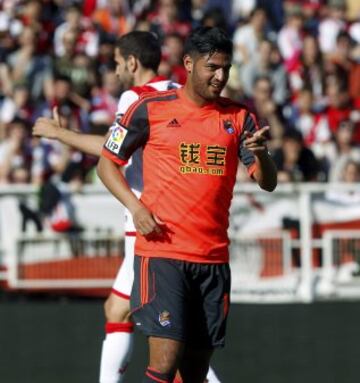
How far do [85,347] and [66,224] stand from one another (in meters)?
1.35

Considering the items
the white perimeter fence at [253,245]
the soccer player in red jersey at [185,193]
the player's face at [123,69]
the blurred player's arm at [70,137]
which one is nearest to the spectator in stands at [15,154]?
the white perimeter fence at [253,245]

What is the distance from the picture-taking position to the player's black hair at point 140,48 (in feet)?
24.2

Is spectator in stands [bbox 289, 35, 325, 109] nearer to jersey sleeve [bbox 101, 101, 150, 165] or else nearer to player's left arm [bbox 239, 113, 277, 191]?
player's left arm [bbox 239, 113, 277, 191]

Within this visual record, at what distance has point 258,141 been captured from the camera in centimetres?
586

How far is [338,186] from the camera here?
1004 cm

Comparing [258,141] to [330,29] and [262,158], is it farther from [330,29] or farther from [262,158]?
[330,29]

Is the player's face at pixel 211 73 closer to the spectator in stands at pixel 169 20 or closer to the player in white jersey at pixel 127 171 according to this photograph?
the player in white jersey at pixel 127 171

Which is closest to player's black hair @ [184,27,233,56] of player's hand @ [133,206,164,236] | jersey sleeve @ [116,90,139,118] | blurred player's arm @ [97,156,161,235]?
blurred player's arm @ [97,156,161,235]

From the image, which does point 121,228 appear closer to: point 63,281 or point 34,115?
point 63,281

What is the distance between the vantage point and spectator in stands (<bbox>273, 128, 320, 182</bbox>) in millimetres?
11484

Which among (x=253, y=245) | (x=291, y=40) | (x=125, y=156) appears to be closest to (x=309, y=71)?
(x=291, y=40)

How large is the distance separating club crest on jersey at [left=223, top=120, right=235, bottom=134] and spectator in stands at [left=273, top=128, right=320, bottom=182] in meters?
5.08

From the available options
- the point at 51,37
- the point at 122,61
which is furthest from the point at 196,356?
the point at 51,37

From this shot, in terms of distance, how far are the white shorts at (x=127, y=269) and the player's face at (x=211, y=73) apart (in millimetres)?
1288
